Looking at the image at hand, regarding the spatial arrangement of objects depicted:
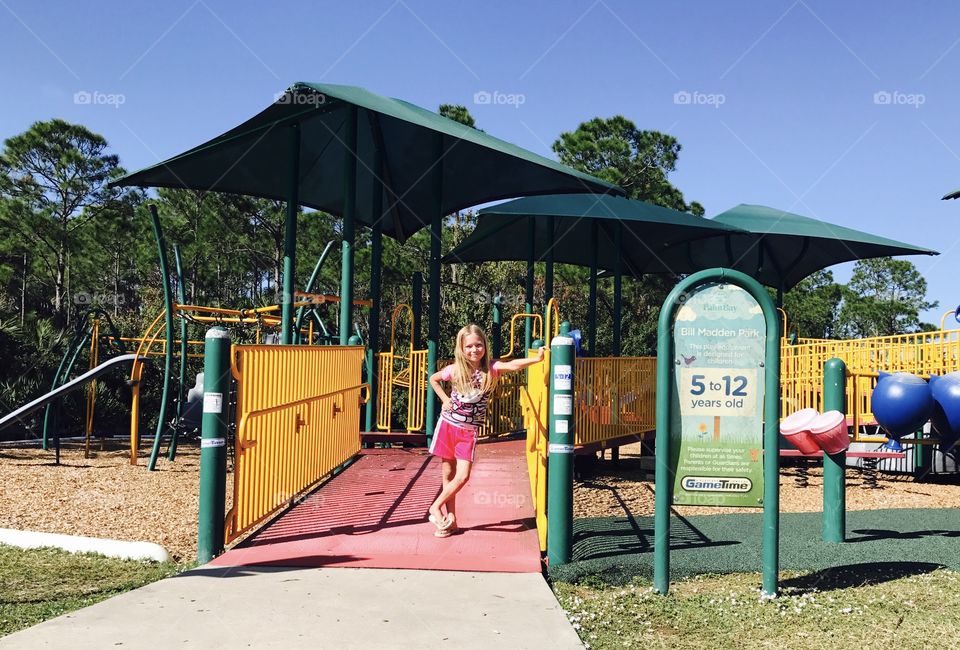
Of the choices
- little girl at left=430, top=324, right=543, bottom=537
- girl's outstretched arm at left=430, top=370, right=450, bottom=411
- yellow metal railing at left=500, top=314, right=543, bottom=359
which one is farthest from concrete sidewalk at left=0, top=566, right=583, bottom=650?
yellow metal railing at left=500, top=314, right=543, bottom=359

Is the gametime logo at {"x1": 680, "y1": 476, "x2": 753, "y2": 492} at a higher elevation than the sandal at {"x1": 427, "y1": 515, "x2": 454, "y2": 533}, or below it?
higher

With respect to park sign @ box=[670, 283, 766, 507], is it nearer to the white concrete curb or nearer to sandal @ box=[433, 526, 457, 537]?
sandal @ box=[433, 526, 457, 537]

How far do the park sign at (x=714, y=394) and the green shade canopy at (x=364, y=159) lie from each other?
4.41m

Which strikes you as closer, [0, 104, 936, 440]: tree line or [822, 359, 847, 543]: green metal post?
[822, 359, 847, 543]: green metal post

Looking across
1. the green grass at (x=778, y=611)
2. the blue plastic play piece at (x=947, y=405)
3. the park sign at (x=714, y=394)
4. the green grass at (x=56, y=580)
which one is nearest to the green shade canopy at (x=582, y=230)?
the blue plastic play piece at (x=947, y=405)

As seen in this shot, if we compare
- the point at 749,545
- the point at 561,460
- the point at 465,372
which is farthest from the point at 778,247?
the point at 561,460

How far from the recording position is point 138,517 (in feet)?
25.8

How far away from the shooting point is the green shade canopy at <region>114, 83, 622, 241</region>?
9.45 metres

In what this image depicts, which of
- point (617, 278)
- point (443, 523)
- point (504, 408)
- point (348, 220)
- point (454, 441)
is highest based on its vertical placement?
point (617, 278)

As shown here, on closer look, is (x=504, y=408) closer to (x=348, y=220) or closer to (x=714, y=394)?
(x=348, y=220)

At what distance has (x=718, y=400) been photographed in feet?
15.7

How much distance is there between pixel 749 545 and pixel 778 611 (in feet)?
5.95

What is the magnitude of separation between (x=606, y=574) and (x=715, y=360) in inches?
61.4

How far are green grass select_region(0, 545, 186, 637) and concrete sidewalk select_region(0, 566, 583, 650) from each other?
0.31 m
